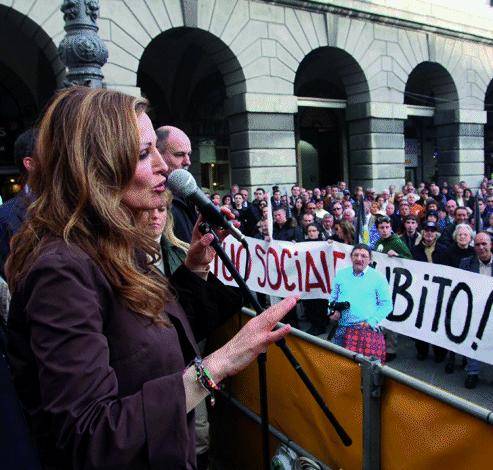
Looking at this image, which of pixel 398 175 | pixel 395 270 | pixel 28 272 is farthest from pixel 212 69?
pixel 28 272

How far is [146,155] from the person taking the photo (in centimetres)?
146

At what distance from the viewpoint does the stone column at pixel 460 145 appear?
18547mm

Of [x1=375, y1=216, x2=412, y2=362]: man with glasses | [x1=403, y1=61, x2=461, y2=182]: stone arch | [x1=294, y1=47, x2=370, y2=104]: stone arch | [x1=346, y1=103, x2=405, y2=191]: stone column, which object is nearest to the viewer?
[x1=375, y1=216, x2=412, y2=362]: man with glasses

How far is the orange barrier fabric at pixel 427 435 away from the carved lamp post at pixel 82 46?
331 centimetres

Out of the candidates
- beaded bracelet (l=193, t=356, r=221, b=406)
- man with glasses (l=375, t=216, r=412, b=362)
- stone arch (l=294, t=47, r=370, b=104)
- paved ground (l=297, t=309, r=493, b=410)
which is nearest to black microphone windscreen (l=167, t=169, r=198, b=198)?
beaded bracelet (l=193, t=356, r=221, b=406)

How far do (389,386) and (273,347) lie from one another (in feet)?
2.87

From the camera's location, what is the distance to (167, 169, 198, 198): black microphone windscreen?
6.58 feet

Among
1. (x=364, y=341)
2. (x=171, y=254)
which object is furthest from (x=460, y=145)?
(x=171, y=254)

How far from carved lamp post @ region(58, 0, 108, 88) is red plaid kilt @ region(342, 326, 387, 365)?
331 centimetres

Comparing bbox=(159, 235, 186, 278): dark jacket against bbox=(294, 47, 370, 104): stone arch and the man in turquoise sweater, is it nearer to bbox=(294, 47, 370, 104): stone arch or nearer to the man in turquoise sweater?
the man in turquoise sweater

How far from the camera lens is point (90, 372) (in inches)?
43.7

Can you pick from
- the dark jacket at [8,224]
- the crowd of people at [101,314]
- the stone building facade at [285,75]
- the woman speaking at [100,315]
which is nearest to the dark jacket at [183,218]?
the dark jacket at [8,224]

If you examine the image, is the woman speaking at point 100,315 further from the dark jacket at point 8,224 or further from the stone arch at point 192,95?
the stone arch at point 192,95

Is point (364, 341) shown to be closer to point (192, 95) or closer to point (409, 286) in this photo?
point (409, 286)
